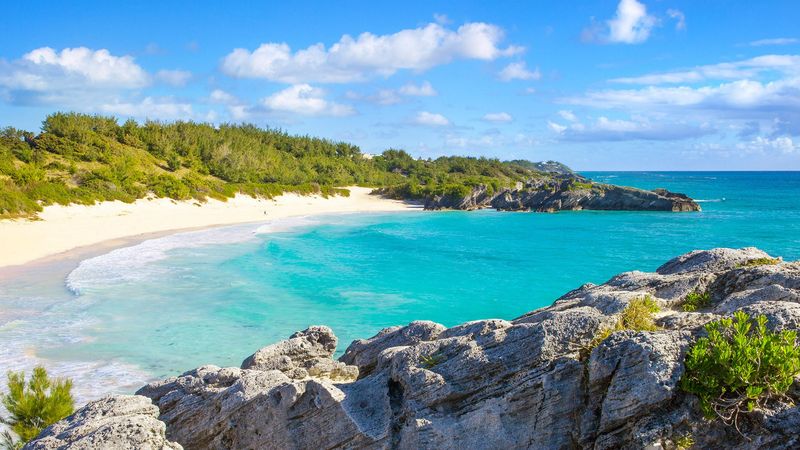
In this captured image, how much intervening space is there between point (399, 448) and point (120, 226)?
39.1 m

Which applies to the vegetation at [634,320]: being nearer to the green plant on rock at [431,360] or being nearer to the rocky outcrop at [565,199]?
the green plant on rock at [431,360]

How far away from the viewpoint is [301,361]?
9281 mm

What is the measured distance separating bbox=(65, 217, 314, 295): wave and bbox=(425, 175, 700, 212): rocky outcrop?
34.9 metres

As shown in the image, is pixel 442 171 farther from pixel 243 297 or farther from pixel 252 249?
pixel 243 297

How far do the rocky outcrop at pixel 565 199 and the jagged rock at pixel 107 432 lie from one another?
222 ft

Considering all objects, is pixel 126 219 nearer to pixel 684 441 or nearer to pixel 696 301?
pixel 696 301

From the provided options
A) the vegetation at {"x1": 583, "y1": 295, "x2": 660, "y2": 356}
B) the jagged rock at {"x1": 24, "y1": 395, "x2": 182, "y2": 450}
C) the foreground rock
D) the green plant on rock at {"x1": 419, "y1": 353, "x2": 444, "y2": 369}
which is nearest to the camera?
the foreground rock

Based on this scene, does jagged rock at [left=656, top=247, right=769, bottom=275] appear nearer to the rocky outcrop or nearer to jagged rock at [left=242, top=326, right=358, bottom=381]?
jagged rock at [left=242, top=326, right=358, bottom=381]

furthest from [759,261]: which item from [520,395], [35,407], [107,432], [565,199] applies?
[565,199]

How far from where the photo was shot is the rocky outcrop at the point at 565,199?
7294 cm

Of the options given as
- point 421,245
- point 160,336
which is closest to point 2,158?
point 421,245

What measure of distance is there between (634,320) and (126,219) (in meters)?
42.9

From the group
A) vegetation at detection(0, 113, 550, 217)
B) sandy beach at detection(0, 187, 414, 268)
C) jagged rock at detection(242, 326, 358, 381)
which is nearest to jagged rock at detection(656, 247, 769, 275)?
jagged rock at detection(242, 326, 358, 381)

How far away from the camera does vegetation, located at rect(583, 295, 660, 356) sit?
6121 mm
